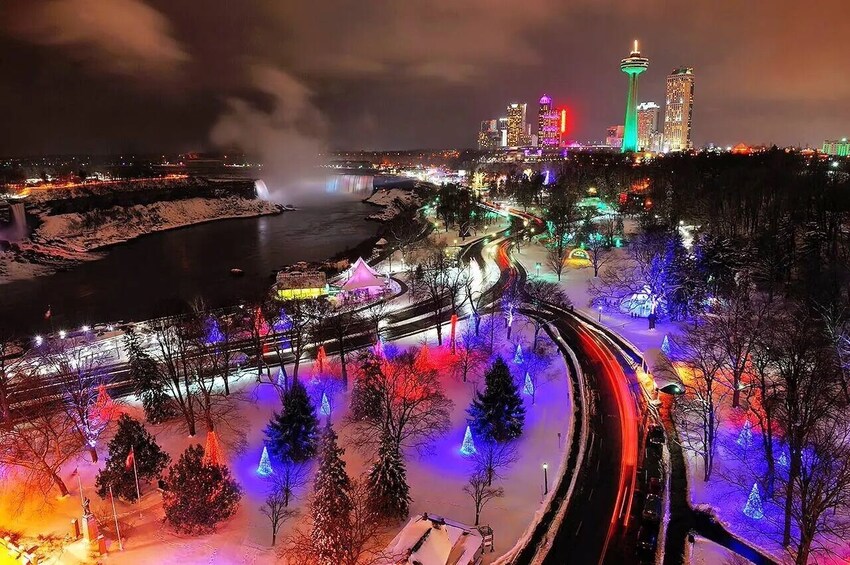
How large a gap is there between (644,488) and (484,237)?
2118 inches

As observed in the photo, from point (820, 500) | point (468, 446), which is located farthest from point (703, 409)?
point (468, 446)

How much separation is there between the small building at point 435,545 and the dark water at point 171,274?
34801 mm

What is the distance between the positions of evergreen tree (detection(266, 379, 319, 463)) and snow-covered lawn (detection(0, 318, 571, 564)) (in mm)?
1070

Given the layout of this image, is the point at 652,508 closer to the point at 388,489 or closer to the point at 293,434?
the point at 388,489

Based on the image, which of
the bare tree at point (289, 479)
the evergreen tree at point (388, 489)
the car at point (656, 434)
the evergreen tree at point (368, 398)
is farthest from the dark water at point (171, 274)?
the car at point (656, 434)

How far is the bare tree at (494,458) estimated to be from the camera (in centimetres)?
2095

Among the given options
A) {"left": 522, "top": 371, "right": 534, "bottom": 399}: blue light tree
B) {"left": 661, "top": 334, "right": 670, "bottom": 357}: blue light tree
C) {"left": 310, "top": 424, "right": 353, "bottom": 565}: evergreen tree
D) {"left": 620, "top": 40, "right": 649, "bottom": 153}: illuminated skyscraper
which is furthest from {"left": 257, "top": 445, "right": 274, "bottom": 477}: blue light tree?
{"left": 620, "top": 40, "right": 649, "bottom": 153}: illuminated skyscraper

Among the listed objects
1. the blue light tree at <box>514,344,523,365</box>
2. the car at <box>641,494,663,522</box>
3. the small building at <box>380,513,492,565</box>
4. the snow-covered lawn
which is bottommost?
the snow-covered lawn

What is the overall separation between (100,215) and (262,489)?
89.6 metres

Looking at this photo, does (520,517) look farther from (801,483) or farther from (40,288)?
(40,288)

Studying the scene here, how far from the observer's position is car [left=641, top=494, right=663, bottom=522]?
1831 centimetres

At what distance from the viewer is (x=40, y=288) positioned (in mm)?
56469

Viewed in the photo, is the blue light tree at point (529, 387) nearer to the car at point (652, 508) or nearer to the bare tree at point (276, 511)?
the car at point (652, 508)

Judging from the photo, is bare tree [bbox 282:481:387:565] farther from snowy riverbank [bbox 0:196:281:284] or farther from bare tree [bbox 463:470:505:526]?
snowy riverbank [bbox 0:196:281:284]
